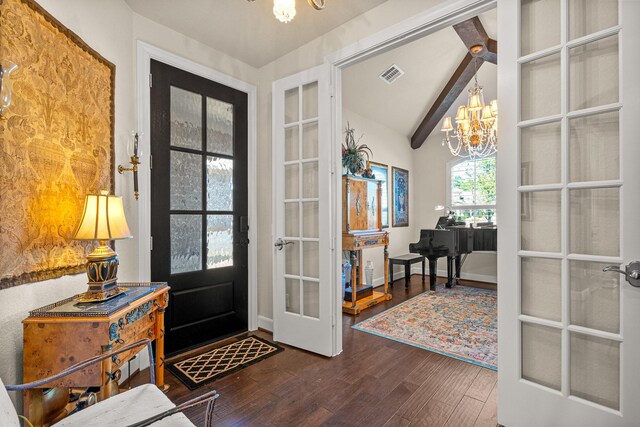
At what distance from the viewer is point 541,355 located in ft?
5.42

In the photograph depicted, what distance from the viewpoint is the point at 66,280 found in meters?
1.76

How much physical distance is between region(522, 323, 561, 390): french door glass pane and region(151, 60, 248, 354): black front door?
242 centimetres

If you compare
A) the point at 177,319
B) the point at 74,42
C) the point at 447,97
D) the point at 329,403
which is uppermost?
the point at 447,97

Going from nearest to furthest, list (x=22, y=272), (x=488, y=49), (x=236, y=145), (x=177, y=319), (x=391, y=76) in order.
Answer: (x=22, y=272) → (x=177, y=319) → (x=236, y=145) → (x=488, y=49) → (x=391, y=76)

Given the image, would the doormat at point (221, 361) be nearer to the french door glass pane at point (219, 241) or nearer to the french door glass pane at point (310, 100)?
the french door glass pane at point (219, 241)

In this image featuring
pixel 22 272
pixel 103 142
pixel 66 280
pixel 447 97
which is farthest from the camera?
pixel 447 97

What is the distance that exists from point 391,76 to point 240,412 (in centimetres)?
426

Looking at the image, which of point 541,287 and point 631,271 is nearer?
point 631,271

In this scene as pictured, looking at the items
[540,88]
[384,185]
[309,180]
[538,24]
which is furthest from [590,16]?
[384,185]

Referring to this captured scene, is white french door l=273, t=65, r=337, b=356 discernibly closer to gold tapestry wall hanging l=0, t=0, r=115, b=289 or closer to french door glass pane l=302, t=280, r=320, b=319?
french door glass pane l=302, t=280, r=320, b=319

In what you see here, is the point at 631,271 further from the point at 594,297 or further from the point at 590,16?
the point at 590,16

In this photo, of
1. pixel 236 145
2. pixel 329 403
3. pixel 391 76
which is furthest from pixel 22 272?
pixel 391 76

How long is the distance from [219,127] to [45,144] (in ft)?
5.13

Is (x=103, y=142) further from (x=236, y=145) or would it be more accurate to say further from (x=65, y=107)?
(x=236, y=145)
